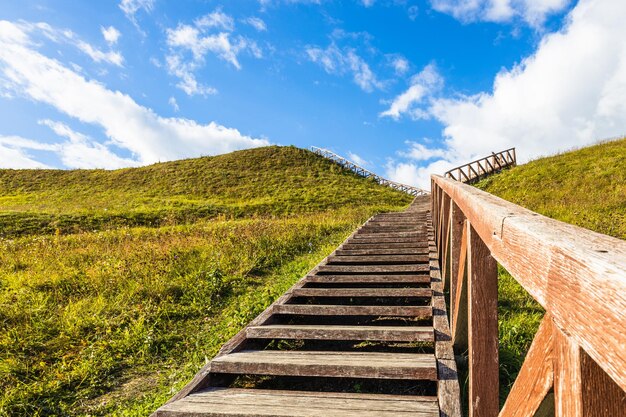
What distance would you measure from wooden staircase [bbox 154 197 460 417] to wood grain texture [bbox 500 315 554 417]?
98 cm

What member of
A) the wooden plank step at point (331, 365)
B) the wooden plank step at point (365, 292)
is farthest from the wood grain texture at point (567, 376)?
the wooden plank step at point (365, 292)

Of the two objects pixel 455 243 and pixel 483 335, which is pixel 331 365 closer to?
pixel 483 335

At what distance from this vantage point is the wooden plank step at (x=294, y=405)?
215cm

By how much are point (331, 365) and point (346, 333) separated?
534mm

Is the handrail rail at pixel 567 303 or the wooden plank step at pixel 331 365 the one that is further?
the wooden plank step at pixel 331 365

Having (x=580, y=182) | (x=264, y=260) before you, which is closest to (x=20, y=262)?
(x=264, y=260)

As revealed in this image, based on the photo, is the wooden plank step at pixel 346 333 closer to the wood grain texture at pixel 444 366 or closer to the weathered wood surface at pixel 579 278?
the wood grain texture at pixel 444 366

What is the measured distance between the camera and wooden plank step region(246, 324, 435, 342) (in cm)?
297

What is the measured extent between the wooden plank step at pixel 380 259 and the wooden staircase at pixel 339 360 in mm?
384

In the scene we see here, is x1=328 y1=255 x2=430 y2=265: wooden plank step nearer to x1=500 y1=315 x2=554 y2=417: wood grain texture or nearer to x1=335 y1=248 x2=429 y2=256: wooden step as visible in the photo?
x1=335 y1=248 x2=429 y2=256: wooden step

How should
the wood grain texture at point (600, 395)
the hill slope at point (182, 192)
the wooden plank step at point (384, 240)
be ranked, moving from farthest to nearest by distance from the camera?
the hill slope at point (182, 192) → the wooden plank step at point (384, 240) → the wood grain texture at point (600, 395)

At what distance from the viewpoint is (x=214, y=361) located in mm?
2789

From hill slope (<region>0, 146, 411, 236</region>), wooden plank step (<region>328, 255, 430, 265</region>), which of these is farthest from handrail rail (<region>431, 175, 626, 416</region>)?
hill slope (<region>0, 146, 411, 236</region>)

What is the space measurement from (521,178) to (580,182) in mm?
4311
